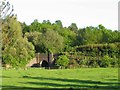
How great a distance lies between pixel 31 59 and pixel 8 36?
51109mm

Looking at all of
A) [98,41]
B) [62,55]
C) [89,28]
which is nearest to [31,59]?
[62,55]

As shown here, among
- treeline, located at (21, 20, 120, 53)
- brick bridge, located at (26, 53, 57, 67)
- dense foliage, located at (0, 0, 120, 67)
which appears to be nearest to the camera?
dense foliage, located at (0, 0, 120, 67)

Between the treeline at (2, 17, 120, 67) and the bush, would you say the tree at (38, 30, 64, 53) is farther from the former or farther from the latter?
the bush

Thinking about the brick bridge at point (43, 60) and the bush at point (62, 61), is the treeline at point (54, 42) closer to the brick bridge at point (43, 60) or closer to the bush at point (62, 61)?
the brick bridge at point (43, 60)

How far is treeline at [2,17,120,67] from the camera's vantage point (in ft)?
215

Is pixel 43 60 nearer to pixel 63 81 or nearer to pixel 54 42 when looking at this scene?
pixel 54 42

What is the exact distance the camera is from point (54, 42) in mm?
88562

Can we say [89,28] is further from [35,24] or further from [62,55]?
[62,55]

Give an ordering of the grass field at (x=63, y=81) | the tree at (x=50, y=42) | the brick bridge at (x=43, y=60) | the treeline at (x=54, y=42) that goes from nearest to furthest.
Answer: the grass field at (x=63, y=81) < the treeline at (x=54, y=42) < the brick bridge at (x=43, y=60) < the tree at (x=50, y=42)

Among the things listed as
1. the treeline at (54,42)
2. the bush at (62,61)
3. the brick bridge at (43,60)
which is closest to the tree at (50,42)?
the treeline at (54,42)

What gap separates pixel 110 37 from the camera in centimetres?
9125

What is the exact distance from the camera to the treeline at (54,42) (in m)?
65.6

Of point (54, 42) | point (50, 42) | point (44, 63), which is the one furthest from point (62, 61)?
point (54, 42)

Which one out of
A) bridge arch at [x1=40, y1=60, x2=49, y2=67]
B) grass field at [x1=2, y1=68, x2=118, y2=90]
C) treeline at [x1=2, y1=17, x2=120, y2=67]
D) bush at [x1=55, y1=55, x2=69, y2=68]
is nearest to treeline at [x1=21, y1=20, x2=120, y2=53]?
treeline at [x1=2, y1=17, x2=120, y2=67]
